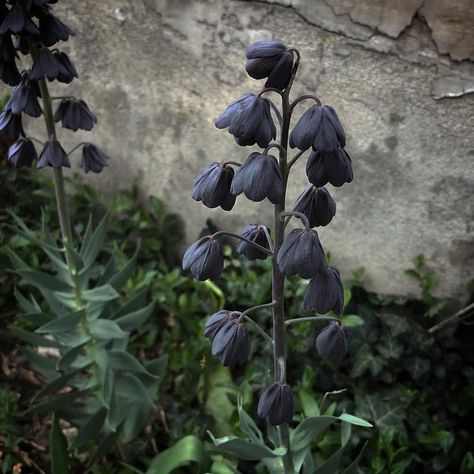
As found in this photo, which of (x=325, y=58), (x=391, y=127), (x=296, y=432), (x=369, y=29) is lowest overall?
(x=296, y=432)

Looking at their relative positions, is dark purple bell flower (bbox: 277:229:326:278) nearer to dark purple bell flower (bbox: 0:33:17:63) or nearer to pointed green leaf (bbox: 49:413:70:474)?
dark purple bell flower (bbox: 0:33:17:63)

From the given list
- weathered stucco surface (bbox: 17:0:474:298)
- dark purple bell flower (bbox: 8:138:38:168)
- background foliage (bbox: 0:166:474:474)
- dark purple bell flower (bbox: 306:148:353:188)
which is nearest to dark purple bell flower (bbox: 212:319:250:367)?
dark purple bell flower (bbox: 306:148:353:188)

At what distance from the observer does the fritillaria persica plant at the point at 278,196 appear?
1.45 metres

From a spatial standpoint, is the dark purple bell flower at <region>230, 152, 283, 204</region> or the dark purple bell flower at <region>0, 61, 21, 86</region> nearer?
the dark purple bell flower at <region>230, 152, 283, 204</region>

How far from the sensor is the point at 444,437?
2.54 m

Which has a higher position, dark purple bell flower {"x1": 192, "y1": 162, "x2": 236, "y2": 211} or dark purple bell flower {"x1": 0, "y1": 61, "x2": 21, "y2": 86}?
dark purple bell flower {"x1": 192, "y1": 162, "x2": 236, "y2": 211}

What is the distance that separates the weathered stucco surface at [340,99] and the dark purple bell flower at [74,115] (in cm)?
87

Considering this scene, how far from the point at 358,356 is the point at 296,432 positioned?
35.9 inches

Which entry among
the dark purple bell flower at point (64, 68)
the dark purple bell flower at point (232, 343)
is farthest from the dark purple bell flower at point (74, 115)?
the dark purple bell flower at point (232, 343)

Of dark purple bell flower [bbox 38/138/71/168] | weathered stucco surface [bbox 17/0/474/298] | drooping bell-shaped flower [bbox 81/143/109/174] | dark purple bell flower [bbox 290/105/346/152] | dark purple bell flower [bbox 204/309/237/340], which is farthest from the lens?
weathered stucco surface [bbox 17/0/474/298]

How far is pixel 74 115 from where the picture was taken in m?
2.20

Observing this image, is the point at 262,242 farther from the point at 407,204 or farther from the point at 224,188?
the point at 407,204

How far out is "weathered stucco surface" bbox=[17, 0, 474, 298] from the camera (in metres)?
2.50

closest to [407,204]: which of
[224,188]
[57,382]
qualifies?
[224,188]
